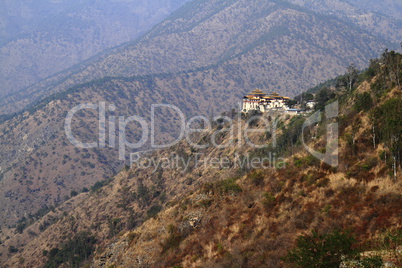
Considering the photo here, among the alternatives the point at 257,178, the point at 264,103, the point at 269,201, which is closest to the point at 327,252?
the point at 269,201

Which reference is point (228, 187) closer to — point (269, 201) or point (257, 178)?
point (257, 178)

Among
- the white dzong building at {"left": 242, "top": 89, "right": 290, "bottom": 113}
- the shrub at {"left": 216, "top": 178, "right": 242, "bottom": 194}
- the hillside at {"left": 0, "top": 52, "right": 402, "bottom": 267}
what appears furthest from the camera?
the white dzong building at {"left": 242, "top": 89, "right": 290, "bottom": 113}

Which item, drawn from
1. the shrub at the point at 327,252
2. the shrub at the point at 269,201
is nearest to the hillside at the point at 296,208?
the shrub at the point at 269,201

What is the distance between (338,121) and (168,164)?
69.0 metres

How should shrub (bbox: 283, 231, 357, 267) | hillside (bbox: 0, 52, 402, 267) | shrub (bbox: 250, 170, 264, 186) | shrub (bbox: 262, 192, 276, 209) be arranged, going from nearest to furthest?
shrub (bbox: 283, 231, 357, 267), hillside (bbox: 0, 52, 402, 267), shrub (bbox: 262, 192, 276, 209), shrub (bbox: 250, 170, 264, 186)

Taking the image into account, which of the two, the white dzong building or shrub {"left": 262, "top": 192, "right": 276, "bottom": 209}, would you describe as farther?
the white dzong building

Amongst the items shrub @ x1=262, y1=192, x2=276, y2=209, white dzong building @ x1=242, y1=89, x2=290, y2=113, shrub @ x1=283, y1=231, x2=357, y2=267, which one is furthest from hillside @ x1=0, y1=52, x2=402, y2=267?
white dzong building @ x1=242, y1=89, x2=290, y2=113

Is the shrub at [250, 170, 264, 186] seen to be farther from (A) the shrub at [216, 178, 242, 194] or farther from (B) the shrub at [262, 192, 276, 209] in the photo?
(B) the shrub at [262, 192, 276, 209]

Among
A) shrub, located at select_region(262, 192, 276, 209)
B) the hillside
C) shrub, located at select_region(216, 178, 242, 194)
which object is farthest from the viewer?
shrub, located at select_region(216, 178, 242, 194)

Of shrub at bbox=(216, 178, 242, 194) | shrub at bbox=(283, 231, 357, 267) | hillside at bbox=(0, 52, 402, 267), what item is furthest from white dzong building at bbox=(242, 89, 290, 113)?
shrub at bbox=(283, 231, 357, 267)

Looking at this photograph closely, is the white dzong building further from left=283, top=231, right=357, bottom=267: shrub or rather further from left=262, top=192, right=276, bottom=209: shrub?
left=283, top=231, right=357, bottom=267: shrub

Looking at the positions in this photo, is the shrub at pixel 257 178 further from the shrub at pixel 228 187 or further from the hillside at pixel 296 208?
the shrub at pixel 228 187

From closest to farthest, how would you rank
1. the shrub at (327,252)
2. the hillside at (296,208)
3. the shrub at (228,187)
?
1. the shrub at (327,252)
2. the hillside at (296,208)
3. the shrub at (228,187)

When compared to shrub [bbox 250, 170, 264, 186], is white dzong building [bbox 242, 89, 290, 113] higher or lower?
higher
